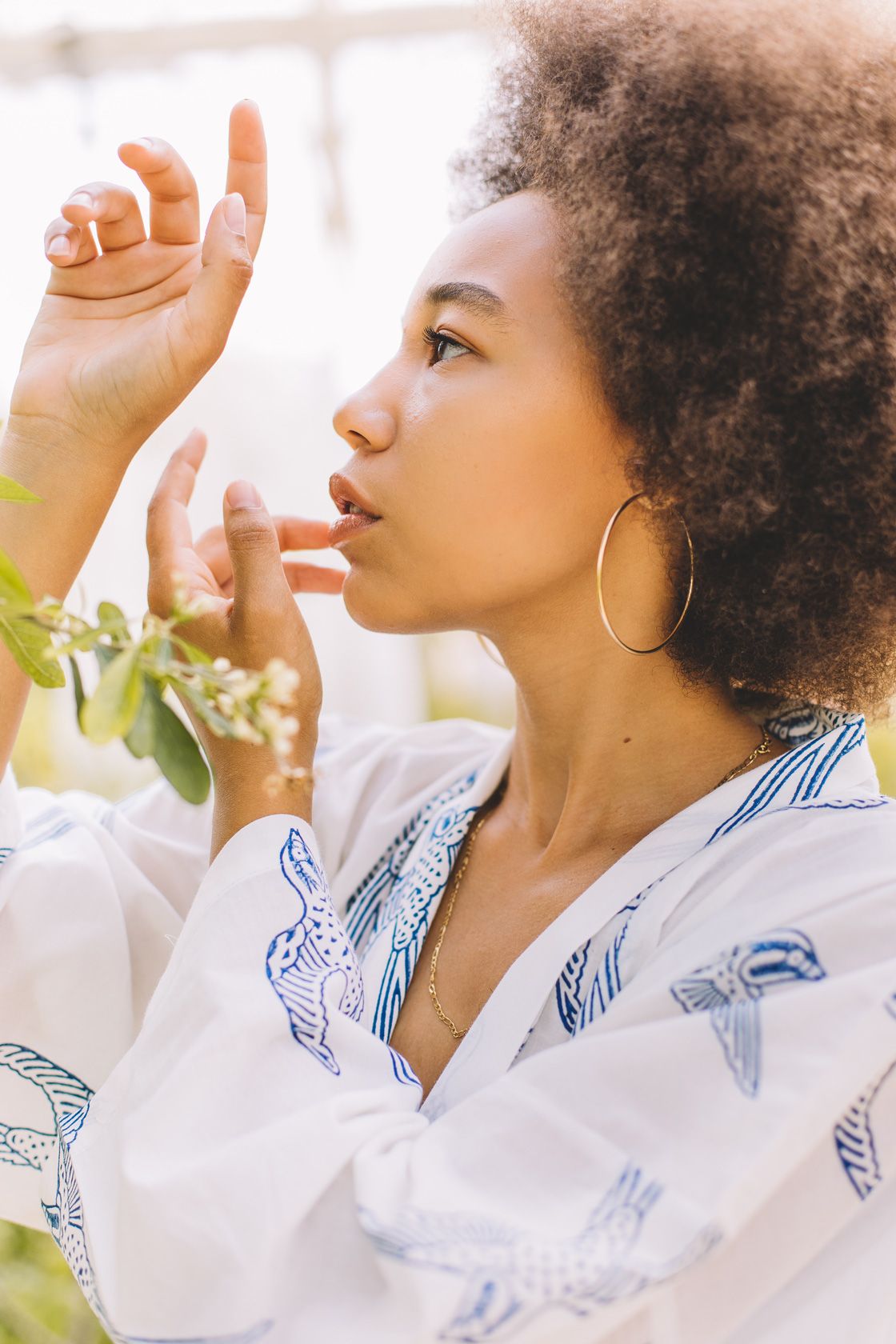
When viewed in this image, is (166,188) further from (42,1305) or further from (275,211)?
(42,1305)

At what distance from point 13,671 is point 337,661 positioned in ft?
5.04

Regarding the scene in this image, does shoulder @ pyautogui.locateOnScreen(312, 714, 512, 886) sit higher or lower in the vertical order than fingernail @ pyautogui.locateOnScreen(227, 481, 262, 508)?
lower

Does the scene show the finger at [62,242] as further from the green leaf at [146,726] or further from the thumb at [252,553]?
the green leaf at [146,726]

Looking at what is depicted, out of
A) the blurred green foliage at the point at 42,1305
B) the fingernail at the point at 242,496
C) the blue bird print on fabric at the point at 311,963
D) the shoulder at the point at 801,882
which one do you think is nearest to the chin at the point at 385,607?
the fingernail at the point at 242,496

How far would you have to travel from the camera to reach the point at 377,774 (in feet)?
4.30

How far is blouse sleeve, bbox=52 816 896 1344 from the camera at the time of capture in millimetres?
666

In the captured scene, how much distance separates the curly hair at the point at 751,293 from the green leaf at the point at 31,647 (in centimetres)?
57

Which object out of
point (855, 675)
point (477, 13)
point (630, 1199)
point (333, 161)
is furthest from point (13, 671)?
point (333, 161)

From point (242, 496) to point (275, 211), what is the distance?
4.79ft

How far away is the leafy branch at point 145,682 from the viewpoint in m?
0.49

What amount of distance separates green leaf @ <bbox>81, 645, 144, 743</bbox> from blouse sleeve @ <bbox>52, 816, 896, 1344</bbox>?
359 millimetres

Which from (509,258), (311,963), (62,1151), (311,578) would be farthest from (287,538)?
(62,1151)

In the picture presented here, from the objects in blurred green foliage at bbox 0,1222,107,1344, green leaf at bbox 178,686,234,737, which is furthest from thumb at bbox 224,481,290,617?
blurred green foliage at bbox 0,1222,107,1344

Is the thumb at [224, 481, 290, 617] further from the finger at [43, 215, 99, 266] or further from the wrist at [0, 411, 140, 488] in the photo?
the finger at [43, 215, 99, 266]
